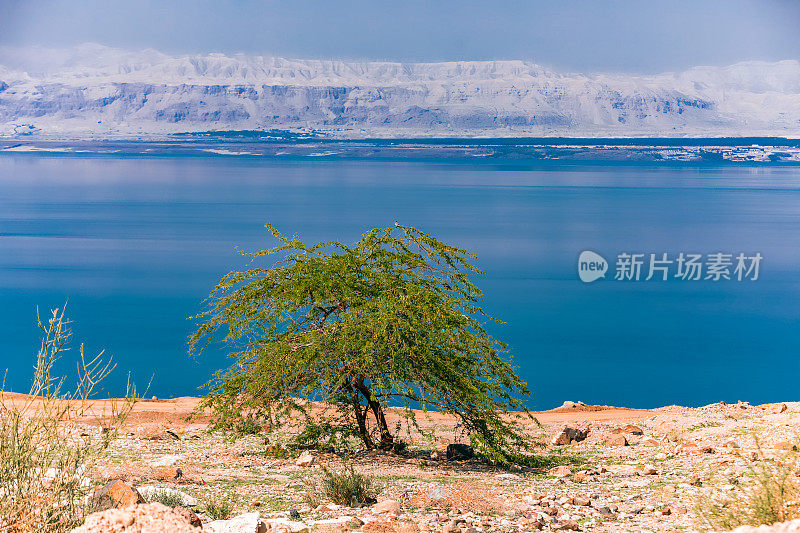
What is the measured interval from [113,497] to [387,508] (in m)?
3.08

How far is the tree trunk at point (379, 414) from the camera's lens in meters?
13.8

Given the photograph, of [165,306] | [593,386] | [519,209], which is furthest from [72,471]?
[519,209]

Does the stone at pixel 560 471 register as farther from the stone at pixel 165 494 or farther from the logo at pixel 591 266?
the logo at pixel 591 266

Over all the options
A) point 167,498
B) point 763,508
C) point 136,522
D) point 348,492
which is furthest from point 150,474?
point 763,508

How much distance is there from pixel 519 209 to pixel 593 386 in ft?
230

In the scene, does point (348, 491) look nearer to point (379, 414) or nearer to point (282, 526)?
point (282, 526)

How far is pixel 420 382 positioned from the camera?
1294 cm

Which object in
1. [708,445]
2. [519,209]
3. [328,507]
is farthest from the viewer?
[519,209]

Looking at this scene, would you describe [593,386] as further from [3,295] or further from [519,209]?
[519,209]

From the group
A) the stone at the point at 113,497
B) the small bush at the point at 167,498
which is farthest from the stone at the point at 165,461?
the stone at the point at 113,497

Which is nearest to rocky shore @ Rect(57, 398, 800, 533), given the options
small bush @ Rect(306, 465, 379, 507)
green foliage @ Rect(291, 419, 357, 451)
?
small bush @ Rect(306, 465, 379, 507)

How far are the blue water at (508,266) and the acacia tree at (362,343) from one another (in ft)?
49.6

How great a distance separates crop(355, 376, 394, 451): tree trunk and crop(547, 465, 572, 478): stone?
2858 millimetres

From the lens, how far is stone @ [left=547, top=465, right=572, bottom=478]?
12.8 m
